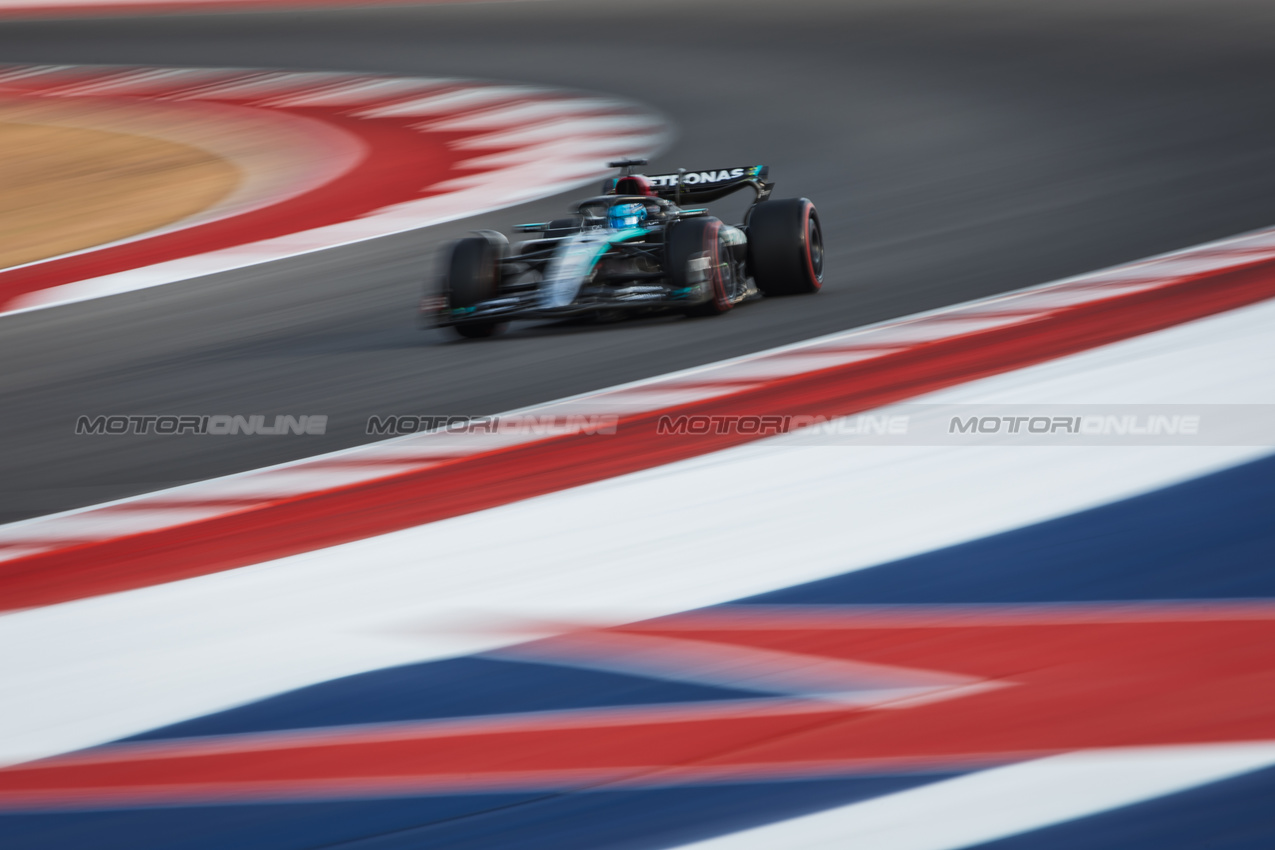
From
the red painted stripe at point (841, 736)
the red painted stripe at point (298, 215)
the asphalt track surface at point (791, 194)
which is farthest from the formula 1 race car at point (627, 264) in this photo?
the red painted stripe at point (841, 736)

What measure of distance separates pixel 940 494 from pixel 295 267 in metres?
6.23

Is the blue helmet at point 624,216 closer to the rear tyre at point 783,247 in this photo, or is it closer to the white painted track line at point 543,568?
the rear tyre at point 783,247

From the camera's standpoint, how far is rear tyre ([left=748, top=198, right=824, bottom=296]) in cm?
712

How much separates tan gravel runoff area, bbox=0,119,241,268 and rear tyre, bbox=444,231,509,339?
487cm

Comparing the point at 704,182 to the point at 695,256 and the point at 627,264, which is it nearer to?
the point at 627,264

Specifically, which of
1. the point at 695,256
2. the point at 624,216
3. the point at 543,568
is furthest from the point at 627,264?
the point at 543,568

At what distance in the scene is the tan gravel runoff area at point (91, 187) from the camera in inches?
443

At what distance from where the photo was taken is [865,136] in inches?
500

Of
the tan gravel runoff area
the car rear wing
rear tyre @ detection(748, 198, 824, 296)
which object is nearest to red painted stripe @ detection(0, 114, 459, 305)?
the tan gravel runoff area

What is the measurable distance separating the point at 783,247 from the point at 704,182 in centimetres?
67

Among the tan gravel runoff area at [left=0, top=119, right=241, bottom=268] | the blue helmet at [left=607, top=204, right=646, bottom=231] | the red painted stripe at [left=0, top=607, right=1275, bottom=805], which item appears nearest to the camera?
the red painted stripe at [left=0, top=607, right=1275, bottom=805]

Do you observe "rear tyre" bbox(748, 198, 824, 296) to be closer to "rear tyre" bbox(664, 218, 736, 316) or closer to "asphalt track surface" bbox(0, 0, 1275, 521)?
"asphalt track surface" bbox(0, 0, 1275, 521)

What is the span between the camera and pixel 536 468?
477cm

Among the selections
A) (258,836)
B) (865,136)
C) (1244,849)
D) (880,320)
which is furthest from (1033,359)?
(865,136)
